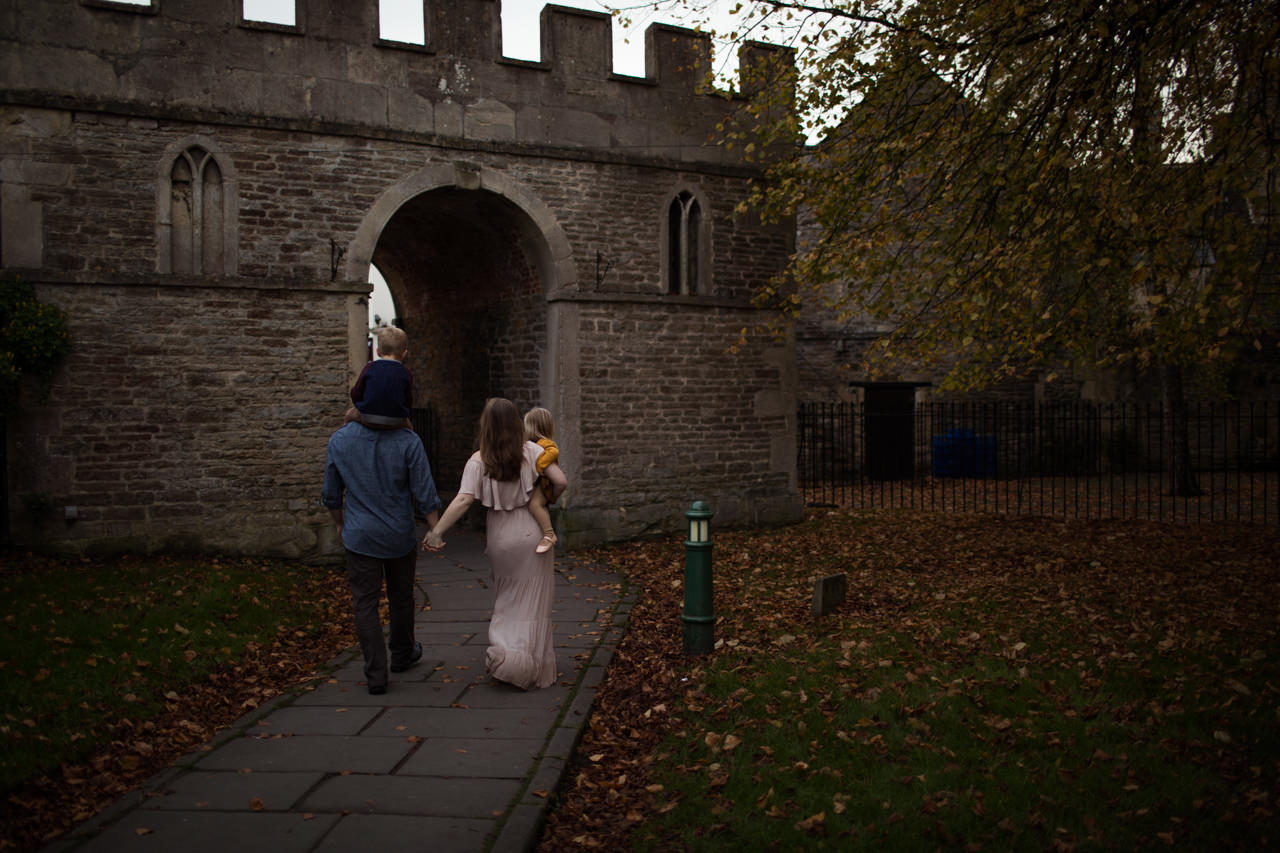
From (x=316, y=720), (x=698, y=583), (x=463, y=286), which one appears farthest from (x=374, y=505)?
(x=463, y=286)

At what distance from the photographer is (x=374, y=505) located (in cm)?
571

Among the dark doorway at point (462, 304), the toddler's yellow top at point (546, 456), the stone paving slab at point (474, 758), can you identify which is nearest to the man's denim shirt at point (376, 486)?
the toddler's yellow top at point (546, 456)

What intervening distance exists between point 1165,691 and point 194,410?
912 cm

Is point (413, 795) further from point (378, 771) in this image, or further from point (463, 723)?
point (463, 723)

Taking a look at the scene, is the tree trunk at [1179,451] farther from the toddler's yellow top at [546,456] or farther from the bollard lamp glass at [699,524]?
the toddler's yellow top at [546,456]

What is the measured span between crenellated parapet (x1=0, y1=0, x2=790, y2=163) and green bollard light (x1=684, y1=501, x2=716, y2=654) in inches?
230

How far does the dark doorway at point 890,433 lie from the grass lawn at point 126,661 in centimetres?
1394

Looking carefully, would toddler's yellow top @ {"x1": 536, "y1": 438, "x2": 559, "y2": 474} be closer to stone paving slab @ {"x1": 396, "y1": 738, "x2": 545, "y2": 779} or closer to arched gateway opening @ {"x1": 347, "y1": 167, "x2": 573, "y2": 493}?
stone paving slab @ {"x1": 396, "y1": 738, "x2": 545, "y2": 779}

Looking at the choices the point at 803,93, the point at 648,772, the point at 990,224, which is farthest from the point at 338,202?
the point at 648,772

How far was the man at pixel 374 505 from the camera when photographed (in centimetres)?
565

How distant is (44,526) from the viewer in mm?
9359

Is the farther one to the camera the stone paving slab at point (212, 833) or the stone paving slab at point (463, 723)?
the stone paving slab at point (463, 723)

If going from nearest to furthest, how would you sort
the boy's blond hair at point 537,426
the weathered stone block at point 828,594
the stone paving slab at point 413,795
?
the stone paving slab at point 413,795
the boy's blond hair at point 537,426
the weathered stone block at point 828,594

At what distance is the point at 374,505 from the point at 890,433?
1655cm
